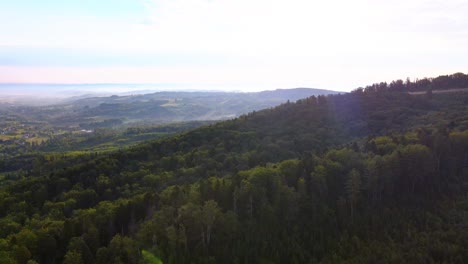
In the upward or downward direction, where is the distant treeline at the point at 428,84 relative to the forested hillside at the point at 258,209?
upward

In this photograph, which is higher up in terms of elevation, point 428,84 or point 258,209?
point 428,84

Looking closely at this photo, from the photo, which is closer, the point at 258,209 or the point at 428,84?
the point at 258,209

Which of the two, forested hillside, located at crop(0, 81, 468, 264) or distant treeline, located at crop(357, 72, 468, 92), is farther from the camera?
distant treeline, located at crop(357, 72, 468, 92)

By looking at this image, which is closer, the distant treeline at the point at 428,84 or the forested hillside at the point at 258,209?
the forested hillside at the point at 258,209

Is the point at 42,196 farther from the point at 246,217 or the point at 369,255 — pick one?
the point at 369,255

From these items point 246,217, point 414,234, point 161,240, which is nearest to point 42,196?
point 161,240
